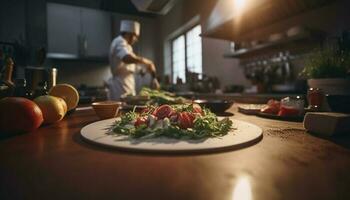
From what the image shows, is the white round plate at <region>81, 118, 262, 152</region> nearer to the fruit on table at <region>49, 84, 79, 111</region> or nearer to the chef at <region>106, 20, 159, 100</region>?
the fruit on table at <region>49, 84, 79, 111</region>

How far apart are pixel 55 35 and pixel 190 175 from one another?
488 cm

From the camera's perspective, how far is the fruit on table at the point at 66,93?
99 cm

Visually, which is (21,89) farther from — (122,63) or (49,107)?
(122,63)

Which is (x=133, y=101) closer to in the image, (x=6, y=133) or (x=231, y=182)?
(x=6, y=133)

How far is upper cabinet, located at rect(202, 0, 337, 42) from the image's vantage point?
2.18 meters

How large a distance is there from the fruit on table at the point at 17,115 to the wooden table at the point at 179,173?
0.14 m

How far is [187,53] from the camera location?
4.95 metres

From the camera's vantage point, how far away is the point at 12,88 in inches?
33.0

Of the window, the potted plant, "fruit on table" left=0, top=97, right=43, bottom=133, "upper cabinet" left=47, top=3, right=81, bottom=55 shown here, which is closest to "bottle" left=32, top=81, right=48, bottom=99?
"fruit on table" left=0, top=97, right=43, bottom=133

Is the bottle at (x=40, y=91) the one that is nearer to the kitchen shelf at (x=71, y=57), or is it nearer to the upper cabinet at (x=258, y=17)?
the upper cabinet at (x=258, y=17)

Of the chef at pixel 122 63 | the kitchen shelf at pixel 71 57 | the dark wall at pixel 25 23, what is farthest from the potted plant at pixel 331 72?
the kitchen shelf at pixel 71 57

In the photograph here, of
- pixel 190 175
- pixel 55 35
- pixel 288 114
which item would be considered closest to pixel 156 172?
pixel 190 175

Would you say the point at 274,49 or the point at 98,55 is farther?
the point at 98,55

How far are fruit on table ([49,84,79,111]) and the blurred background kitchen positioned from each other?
10 cm
